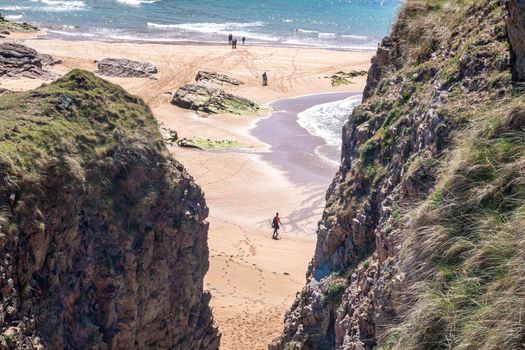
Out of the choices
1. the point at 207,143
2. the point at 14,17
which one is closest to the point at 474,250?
the point at 207,143

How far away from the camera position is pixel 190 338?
1222 centimetres

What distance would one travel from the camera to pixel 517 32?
25.7 feet

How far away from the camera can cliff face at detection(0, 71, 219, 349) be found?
28.1ft

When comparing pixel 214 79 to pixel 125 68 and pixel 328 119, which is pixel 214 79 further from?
pixel 328 119

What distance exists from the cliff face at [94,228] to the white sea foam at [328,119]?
19295mm

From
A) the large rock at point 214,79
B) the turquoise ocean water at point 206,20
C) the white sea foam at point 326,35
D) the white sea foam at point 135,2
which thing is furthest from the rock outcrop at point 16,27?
the white sea foam at point 326,35

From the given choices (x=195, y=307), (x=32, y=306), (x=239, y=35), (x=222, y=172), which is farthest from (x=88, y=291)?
(x=239, y=35)

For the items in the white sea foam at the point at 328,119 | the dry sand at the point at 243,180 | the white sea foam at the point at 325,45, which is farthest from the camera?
the white sea foam at the point at 325,45

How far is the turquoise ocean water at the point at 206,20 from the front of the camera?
60.8m

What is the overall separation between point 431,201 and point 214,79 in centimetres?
3602

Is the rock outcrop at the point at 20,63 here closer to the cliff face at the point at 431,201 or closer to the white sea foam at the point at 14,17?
the white sea foam at the point at 14,17

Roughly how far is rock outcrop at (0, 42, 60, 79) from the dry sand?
165cm

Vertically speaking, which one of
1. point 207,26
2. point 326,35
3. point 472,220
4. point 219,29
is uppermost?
point 207,26

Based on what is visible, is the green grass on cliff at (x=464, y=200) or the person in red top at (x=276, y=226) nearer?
the green grass on cliff at (x=464, y=200)
